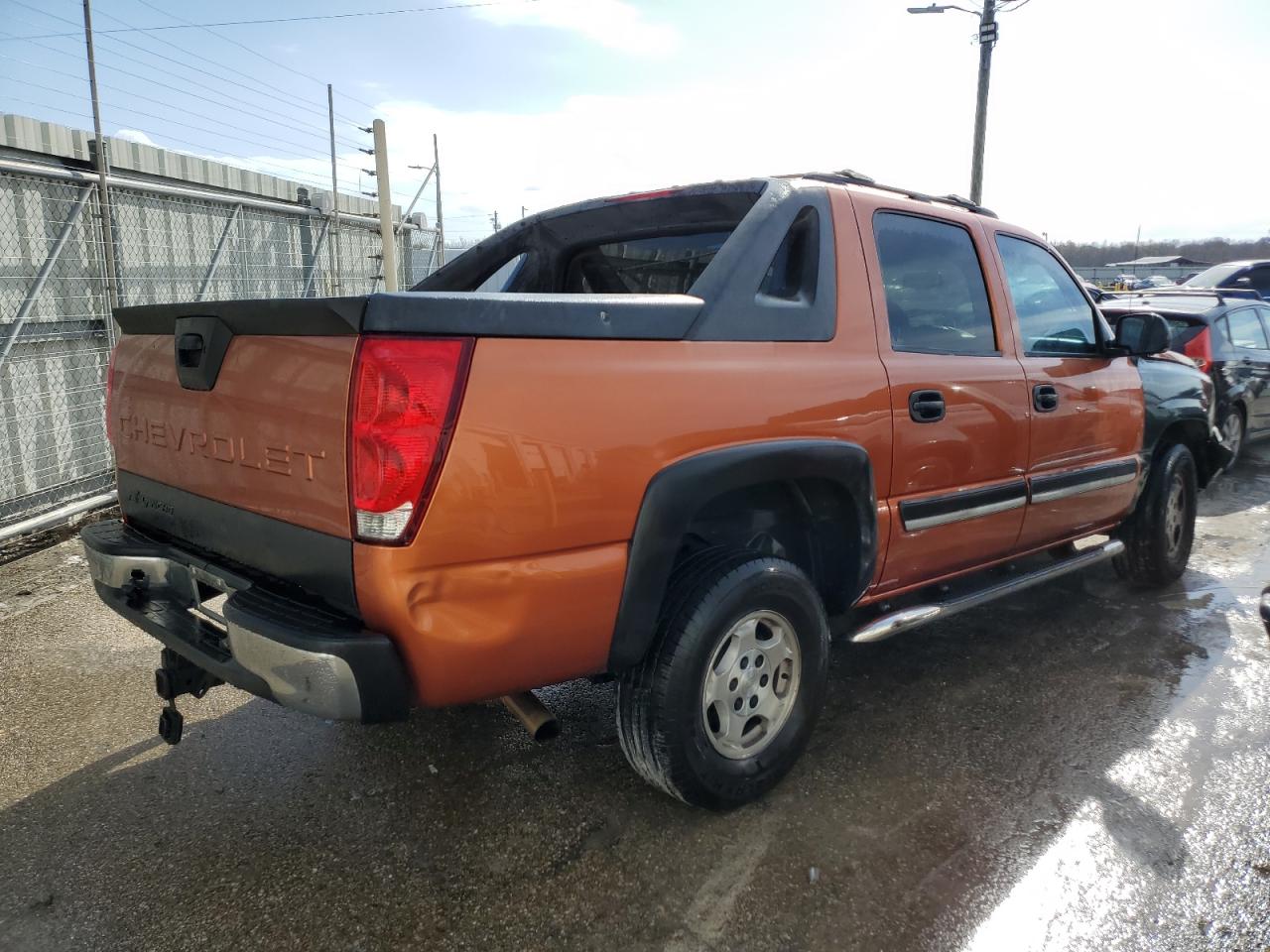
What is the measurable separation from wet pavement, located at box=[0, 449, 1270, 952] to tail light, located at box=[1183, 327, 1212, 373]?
457cm

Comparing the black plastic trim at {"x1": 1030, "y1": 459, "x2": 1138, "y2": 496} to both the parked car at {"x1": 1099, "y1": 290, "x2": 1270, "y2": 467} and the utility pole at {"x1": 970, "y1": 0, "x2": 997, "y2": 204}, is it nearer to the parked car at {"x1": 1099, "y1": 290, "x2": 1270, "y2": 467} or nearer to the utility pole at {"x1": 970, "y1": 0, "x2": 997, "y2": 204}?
the parked car at {"x1": 1099, "y1": 290, "x2": 1270, "y2": 467}

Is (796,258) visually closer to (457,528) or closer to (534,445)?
(534,445)

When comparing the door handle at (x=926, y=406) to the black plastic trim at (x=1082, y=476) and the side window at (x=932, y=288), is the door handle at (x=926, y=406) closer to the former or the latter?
the side window at (x=932, y=288)

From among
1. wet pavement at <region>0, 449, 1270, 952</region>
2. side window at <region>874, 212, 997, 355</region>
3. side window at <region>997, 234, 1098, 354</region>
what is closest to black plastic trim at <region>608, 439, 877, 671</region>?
wet pavement at <region>0, 449, 1270, 952</region>

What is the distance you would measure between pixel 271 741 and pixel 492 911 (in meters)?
1.29

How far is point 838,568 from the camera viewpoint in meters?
3.06

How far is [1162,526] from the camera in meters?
4.71

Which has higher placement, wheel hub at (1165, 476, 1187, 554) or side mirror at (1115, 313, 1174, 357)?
side mirror at (1115, 313, 1174, 357)

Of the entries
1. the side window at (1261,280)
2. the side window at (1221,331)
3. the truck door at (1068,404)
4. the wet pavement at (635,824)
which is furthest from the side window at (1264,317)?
the side window at (1261,280)

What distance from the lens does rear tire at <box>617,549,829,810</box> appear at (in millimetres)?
2479

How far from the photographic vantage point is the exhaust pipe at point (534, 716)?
8.14ft

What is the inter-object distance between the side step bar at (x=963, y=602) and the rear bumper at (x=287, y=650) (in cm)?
167

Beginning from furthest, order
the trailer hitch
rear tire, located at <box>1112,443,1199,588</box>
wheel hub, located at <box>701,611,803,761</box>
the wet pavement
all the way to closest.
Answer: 1. rear tire, located at <box>1112,443,1199,588</box>
2. the trailer hitch
3. wheel hub, located at <box>701,611,803,761</box>
4. the wet pavement

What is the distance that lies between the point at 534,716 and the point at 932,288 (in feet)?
7.05
